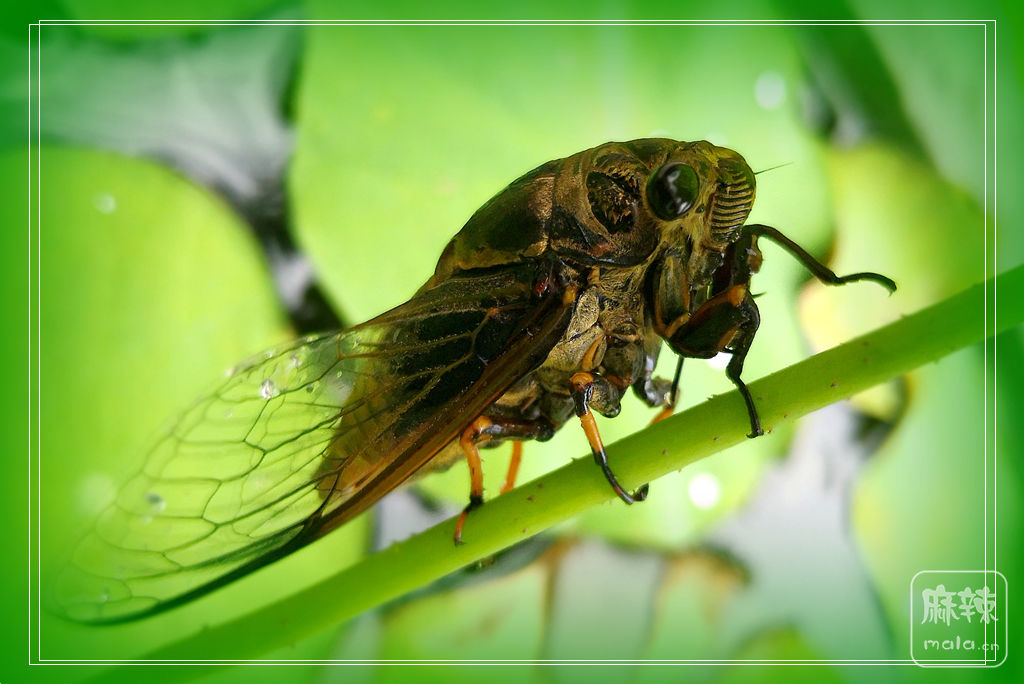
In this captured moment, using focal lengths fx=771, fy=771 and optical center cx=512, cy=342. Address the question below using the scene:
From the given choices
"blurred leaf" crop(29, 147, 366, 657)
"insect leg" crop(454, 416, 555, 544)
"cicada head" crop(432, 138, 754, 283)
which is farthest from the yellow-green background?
"cicada head" crop(432, 138, 754, 283)

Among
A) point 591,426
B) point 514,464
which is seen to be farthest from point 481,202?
point 591,426

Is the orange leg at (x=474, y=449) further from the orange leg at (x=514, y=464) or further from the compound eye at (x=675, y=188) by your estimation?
the compound eye at (x=675, y=188)

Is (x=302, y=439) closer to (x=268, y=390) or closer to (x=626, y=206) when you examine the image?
(x=268, y=390)

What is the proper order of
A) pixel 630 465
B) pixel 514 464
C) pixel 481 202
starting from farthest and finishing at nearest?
pixel 481 202, pixel 514 464, pixel 630 465

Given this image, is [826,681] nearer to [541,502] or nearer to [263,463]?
[541,502]

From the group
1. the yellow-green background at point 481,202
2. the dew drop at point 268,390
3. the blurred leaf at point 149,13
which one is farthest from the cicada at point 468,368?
the blurred leaf at point 149,13

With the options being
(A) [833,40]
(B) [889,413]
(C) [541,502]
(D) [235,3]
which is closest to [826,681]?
(B) [889,413]
